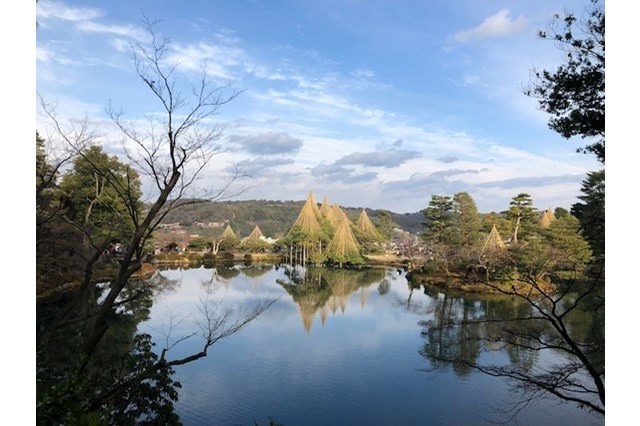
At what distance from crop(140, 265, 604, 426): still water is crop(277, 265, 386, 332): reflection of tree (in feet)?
0.41

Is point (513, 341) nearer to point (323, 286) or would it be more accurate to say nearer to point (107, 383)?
point (107, 383)

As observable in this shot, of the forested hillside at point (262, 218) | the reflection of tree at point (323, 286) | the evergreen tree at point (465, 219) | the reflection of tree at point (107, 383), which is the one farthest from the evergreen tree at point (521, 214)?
the reflection of tree at point (107, 383)

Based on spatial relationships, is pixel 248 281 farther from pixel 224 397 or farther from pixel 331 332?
pixel 224 397

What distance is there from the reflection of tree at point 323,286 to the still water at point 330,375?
0.13 m

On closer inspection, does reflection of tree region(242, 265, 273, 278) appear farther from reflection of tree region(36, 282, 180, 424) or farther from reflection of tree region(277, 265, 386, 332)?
reflection of tree region(36, 282, 180, 424)

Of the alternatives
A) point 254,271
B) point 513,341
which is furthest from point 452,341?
point 254,271

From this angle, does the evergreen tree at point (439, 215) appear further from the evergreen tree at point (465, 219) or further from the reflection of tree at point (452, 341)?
the reflection of tree at point (452, 341)

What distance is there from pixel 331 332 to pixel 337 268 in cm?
1199

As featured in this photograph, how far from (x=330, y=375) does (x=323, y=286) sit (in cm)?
871

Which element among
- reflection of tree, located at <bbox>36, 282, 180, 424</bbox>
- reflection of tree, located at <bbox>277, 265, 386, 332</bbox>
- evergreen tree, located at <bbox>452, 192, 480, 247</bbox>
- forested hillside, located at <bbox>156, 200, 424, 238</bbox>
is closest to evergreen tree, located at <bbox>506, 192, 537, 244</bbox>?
evergreen tree, located at <bbox>452, 192, 480, 247</bbox>

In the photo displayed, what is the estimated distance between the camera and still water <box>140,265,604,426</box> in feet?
14.5

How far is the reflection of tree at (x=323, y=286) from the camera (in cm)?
1067

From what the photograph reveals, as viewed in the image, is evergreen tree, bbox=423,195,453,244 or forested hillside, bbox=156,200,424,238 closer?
evergreen tree, bbox=423,195,453,244
